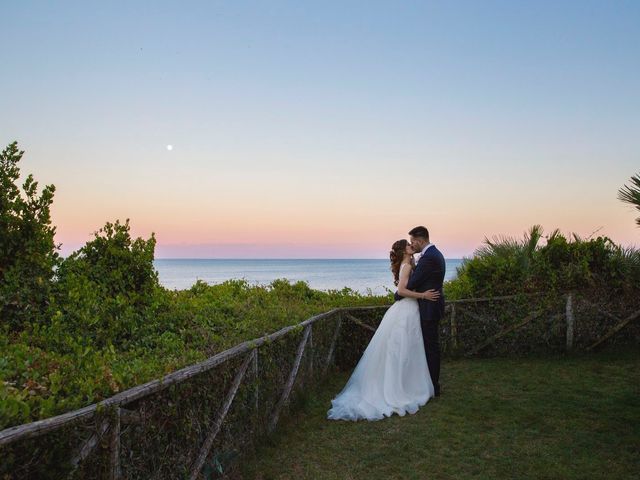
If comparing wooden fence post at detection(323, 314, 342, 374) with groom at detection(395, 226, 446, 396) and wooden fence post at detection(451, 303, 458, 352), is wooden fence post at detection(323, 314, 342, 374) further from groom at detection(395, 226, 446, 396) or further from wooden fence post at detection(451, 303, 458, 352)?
wooden fence post at detection(451, 303, 458, 352)

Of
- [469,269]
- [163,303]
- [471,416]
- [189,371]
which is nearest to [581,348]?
[469,269]

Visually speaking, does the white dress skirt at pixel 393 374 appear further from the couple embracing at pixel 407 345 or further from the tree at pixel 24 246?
the tree at pixel 24 246

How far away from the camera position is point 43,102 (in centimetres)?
1077

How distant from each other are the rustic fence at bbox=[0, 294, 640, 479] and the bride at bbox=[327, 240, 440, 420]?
2.97 feet

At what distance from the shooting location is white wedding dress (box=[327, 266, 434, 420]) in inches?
278

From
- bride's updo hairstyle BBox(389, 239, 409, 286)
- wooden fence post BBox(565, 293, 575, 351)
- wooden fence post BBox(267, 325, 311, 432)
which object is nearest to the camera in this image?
wooden fence post BBox(267, 325, 311, 432)

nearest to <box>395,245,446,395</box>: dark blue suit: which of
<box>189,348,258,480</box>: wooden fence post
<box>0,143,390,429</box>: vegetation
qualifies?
<box>0,143,390,429</box>: vegetation

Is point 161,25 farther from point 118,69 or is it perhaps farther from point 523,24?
point 523,24

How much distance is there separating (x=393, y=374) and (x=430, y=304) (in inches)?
52.5

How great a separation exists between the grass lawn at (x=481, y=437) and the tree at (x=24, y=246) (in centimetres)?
317

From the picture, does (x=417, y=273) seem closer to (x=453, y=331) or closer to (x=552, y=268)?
(x=453, y=331)

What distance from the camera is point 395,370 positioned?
296 inches

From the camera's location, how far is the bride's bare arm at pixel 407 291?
7.96 metres

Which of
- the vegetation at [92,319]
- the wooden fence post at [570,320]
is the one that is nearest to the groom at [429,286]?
the vegetation at [92,319]
